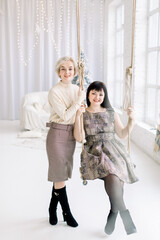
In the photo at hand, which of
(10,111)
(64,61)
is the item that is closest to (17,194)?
(64,61)

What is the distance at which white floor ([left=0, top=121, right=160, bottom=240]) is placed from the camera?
7.20ft

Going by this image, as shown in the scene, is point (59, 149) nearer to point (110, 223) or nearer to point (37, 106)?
point (110, 223)

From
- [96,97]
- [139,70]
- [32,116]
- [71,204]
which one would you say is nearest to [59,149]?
[96,97]

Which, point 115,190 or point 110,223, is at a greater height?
point 115,190

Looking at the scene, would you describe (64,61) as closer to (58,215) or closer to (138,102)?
(58,215)

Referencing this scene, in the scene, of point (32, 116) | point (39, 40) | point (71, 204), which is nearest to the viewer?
point (71, 204)

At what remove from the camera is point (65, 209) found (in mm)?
2240

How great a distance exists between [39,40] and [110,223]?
542cm

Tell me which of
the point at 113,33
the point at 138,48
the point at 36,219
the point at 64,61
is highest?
the point at 113,33

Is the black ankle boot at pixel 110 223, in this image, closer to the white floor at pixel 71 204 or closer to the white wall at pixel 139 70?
the white floor at pixel 71 204

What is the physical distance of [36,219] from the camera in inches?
94.4

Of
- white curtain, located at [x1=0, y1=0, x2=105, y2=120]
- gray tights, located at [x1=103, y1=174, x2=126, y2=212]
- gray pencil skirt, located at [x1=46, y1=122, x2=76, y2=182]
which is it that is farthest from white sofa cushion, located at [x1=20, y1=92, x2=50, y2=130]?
gray tights, located at [x1=103, y1=174, x2=126, y2=212]

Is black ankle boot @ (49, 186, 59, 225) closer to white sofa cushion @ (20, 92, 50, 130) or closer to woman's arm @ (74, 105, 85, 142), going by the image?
woman's arm @ (74, 105, 85, 142)

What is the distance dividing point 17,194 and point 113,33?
4554 millimetres
